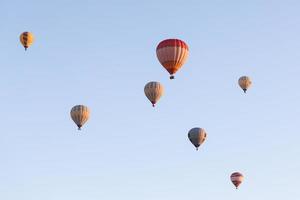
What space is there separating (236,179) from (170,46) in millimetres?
35788

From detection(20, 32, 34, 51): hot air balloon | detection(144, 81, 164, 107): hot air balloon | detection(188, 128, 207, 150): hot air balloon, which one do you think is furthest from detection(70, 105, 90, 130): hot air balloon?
detection(188, 128, 207, 150): hot air balloon

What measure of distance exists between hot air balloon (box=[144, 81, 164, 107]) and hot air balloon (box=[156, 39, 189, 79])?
37.7ft

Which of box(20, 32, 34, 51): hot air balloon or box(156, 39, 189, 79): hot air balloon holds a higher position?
box(20, 32, 34, 51): hot air balloon

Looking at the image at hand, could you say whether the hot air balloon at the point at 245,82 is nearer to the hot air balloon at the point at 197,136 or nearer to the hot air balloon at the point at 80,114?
the hot air balloon at the point at 197,136

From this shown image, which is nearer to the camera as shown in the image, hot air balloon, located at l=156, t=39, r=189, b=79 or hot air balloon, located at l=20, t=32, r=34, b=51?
hot air balloon, located at l=156, t=39, r=189, b=79

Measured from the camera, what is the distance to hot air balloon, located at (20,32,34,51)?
103 meters

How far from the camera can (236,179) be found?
10769 cm

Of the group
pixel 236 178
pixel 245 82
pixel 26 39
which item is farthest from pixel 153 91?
pixel 245 82

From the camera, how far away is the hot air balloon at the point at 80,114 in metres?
94.6

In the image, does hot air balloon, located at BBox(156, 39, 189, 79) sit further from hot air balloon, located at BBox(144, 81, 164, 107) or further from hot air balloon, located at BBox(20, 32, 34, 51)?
hot air balloon, located at BBox(20, 32, 34, 51)

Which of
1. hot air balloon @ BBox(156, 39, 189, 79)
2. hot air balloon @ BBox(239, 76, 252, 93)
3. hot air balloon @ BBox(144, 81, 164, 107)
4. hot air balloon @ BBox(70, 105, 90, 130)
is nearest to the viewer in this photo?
hot air balloon @ BBox(156, 39, 189, 79)

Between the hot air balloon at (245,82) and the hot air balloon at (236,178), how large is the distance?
43.8ft

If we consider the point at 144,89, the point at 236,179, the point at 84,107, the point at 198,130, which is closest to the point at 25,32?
the point at 84,107

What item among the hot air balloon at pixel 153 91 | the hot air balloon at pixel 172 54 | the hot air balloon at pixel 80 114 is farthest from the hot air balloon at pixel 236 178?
the hot air balloon at pixel 172 54
